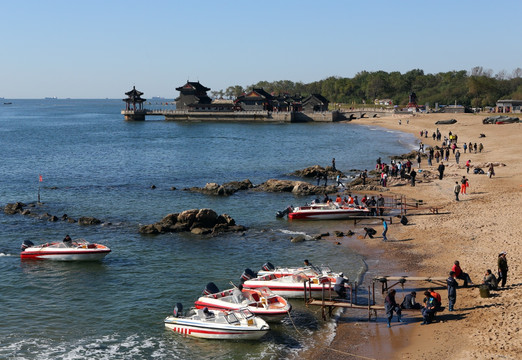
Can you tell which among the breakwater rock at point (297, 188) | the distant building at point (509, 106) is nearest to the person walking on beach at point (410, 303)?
the breakwater rock at point (297, 188)

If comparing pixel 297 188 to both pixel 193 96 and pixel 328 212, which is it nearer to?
pixel 328 212

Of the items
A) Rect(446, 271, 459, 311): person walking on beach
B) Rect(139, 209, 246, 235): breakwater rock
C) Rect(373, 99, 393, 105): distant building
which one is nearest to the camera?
Rect(446, 271, 459, 311): person walking on beach

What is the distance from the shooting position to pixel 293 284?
25.7 meters

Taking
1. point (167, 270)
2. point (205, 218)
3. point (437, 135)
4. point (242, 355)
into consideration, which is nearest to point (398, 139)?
point (437, 135)

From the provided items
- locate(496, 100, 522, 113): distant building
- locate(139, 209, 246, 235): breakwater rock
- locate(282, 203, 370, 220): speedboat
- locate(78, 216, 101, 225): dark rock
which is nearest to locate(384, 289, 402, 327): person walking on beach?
locate(139, 209, 246, 235): breakwater rock

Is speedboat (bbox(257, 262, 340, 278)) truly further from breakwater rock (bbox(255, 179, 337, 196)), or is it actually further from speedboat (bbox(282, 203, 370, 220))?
breakwater rock (bbox(255, 179, 337, 196))

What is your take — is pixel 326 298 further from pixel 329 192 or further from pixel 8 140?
pixel 8 140

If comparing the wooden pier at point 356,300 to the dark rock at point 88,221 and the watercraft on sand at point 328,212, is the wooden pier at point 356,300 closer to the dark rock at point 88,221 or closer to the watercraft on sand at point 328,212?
the watercraft on sand at point 328,212

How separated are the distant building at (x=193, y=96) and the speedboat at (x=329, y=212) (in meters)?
117

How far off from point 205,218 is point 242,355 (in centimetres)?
1876

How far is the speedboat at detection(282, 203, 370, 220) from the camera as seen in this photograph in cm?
4081

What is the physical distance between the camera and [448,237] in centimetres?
3278

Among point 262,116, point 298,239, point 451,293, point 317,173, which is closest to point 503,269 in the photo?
point 451,293

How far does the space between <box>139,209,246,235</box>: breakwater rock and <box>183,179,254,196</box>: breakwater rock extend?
1236 centimetres
